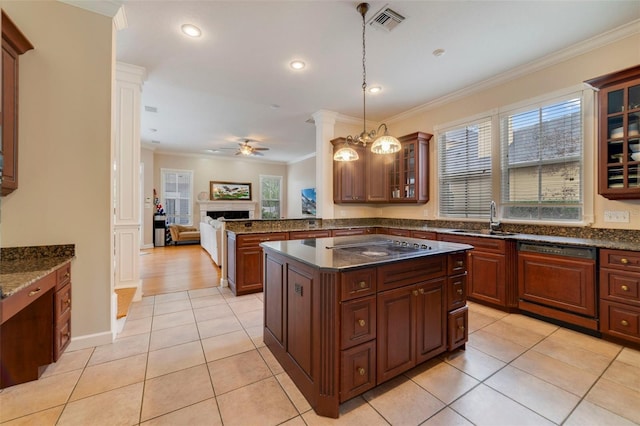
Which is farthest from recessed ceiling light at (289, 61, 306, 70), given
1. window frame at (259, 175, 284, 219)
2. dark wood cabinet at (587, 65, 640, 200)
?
window frame at (259, 175, 284, 219)

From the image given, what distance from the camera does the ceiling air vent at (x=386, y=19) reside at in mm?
2369

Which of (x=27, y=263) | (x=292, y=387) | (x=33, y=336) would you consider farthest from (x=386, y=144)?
(x=33, y=336)

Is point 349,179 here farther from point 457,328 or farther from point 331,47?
point 457,328

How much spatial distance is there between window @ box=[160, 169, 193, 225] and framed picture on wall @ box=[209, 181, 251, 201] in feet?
2.40

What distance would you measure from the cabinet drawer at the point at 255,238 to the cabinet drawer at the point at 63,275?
1781mm

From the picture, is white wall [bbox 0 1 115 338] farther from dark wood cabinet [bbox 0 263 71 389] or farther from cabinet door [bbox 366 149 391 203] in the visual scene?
cabinet door [bbox 366 149 391 203]

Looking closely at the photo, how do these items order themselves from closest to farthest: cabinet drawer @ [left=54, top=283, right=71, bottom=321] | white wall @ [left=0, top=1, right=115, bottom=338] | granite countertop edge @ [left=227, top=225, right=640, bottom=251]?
1. cabinet drawer @ [left=54, top=283, right=71, bottom=321]
2. white wall @ [left=0, top=1, right=115, bottom=338]
3. granite countertop edge @ [left=227, top=225, right=640, bottom=251]

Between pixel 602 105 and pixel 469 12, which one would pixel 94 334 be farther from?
pixel 602 105

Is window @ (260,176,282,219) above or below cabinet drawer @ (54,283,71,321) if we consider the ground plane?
above

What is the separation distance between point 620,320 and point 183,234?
932cm

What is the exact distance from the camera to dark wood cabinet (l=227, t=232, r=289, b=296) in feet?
12.1

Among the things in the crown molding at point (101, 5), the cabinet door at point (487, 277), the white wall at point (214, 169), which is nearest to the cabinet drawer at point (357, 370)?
the cabinet door at point (487, 277)

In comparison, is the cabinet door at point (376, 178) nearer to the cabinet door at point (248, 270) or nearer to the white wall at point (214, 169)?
the cabinet door at point (248, 270)

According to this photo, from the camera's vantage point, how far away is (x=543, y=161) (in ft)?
10.7
